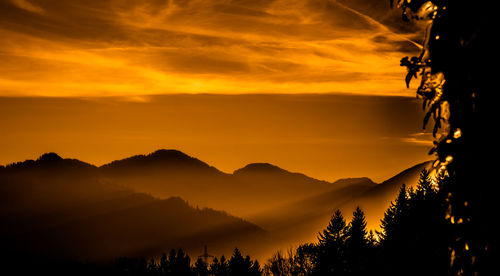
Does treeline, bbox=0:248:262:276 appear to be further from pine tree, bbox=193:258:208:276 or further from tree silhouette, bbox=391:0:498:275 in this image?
tree silhouette, bbox=391:0:498:275

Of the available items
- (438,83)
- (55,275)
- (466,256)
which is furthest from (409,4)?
(55,275)

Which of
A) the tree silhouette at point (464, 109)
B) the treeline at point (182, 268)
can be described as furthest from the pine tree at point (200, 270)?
the tree silhouette at point (464, 109)

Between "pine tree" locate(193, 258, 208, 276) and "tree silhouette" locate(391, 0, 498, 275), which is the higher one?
"tree silhouette" locate(391, 0, 498, 275)

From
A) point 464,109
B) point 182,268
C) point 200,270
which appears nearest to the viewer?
point 464,109

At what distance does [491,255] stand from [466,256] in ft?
1.62

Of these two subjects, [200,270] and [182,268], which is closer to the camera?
[182,268]

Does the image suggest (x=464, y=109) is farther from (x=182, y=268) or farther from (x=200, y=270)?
(x=200, y=270)

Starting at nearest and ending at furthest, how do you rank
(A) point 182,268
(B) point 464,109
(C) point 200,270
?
(B) point 464,109 → (A) point 182,268 → (C) point 200,270

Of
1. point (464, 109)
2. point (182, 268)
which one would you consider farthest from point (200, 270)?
point (464, 109)

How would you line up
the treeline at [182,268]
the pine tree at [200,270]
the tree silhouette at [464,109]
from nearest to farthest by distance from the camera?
the tree silhouette at [464,109] → the treeline at [182,268] → the pine tree at [200,270]

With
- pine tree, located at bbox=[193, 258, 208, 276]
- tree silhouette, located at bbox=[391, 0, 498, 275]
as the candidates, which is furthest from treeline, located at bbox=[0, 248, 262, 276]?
tree silhouette, located at bbox=[391, 0, 498, 275]

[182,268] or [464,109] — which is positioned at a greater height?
[464,109]

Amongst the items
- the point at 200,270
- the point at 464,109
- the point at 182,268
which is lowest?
the point at 200,270

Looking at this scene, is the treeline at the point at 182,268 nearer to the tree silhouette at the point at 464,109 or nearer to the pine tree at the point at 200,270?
the pine tree at the point at 200,270
